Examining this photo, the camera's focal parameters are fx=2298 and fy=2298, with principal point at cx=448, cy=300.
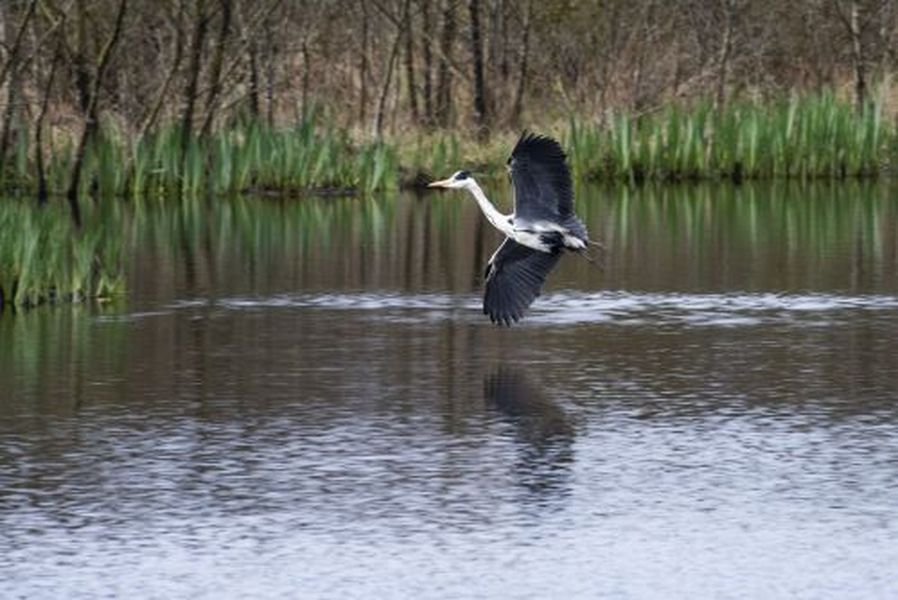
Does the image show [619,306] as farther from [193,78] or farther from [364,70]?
[364,70]

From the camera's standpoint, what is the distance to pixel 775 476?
9.43 metres

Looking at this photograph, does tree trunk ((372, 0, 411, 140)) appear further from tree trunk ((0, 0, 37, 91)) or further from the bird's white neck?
the bird's white neck

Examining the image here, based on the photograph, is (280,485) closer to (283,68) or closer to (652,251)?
(652,251)

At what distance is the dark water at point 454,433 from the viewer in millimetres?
7945

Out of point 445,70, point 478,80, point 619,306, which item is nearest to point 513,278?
point 619,306

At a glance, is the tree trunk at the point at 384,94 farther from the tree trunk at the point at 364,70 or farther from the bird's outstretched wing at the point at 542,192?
the bird's outstretched wing at the point at 542,192

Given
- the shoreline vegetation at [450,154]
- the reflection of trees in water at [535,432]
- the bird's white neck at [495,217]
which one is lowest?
the reflection of trees in water at [535,432]

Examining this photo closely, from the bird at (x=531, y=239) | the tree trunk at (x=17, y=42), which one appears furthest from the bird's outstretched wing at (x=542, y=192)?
the tree trunk at (x=17, y=42)

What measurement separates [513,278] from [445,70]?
61.6 feet

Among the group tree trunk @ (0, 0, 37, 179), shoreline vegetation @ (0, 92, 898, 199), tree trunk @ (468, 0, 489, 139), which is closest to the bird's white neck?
tree trunk @ (0, 0, 37, 179)

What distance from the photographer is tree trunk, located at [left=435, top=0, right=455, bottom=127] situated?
31.7 metres

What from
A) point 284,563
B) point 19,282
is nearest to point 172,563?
point 284,563

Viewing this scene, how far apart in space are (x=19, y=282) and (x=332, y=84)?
16705 millimetres

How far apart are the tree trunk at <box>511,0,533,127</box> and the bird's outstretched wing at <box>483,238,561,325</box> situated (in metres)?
17.4
